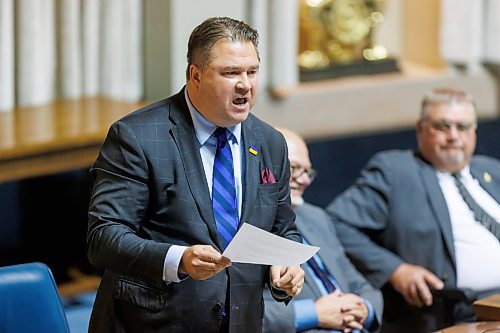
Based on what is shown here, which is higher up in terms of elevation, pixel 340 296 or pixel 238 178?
pixel 238 178

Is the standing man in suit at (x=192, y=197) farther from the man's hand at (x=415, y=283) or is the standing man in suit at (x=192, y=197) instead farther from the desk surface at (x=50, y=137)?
the desk surface at (x=50, y=137)

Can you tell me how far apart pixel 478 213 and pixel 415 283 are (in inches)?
17.5

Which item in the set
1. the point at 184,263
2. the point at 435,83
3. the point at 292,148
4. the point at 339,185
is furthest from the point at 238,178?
the point at 435,83

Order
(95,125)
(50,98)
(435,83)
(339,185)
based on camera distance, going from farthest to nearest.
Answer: (435,83)
(339,185)
(50,98)
(95,125)

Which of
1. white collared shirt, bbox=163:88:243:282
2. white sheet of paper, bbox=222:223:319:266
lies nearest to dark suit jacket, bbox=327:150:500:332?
white collared shirt, bbox=163:88:243:282

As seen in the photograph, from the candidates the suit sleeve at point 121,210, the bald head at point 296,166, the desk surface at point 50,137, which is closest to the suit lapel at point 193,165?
the suit sleeve at point 121,210

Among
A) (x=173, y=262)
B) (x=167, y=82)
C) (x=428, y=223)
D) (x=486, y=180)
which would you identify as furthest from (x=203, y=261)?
(x=167, y=82)

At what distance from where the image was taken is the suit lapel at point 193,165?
8.87 feet

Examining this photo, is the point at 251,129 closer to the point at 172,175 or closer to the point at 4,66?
the point at 172,175

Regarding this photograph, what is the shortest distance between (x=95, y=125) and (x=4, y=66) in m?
0.55

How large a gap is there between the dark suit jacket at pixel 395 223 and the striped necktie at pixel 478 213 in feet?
0.31

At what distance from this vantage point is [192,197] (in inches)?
106

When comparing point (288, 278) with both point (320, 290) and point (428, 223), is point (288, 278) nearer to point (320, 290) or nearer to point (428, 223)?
point (320, 290)

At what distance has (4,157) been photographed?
4.22 m
